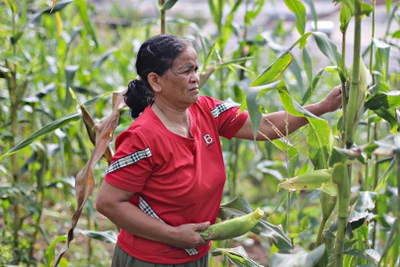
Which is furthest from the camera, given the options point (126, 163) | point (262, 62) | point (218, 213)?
point (262, 62)

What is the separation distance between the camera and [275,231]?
6.26ft

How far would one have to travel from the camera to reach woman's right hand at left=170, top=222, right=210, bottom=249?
1741mm

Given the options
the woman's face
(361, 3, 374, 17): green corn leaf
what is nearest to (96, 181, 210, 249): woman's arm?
the woman's face

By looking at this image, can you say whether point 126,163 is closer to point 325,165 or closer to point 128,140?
point 128,140

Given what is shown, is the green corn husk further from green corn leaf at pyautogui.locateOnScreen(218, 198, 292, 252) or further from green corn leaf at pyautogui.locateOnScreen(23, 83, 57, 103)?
green corn leaf at pyautogui.locateOnScreen(23, 83, 57, 103)

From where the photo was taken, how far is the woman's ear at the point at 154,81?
1806mm

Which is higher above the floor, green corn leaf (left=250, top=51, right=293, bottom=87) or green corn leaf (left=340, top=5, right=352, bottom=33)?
green corn leaf (left=340, top=5, right=352, bottom=33)

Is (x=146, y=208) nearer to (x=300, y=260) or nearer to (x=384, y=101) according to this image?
(x=300, y=260)

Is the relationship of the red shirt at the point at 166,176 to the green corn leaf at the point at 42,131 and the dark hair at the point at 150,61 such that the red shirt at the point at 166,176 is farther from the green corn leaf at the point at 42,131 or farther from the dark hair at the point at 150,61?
the green corn leaf at the point at 42,131

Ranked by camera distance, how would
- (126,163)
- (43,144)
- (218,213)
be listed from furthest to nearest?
1. (43,144)
2. (218,213)
3. (126,163)

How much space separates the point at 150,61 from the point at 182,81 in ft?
0.36

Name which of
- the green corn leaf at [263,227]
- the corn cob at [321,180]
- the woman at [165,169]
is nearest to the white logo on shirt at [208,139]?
the woman at [165,169]

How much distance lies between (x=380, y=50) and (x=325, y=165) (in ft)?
1.34

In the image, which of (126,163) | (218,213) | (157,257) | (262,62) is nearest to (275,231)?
(218,213)
